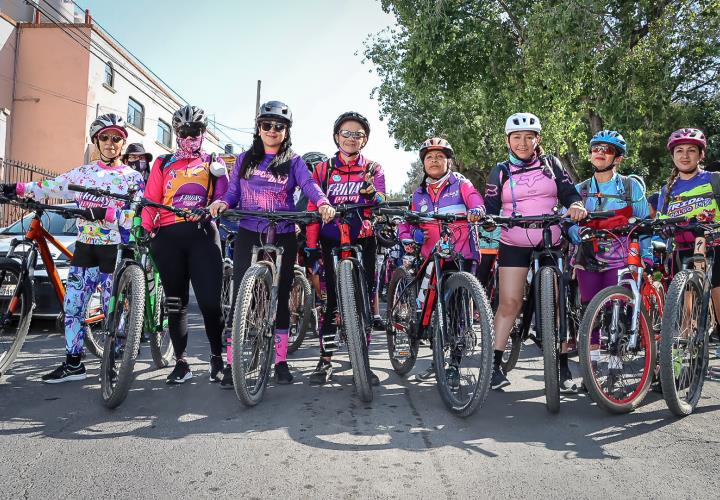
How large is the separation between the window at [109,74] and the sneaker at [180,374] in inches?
878

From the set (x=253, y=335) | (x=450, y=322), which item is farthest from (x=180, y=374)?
(x=450, y=322)

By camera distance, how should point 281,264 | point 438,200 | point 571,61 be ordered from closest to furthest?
1. point 281,264
2. point 438,200
3. point 571,61

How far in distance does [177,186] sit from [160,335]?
138 cm

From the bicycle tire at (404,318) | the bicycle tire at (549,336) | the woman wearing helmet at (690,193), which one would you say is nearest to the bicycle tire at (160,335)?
the bicycle tire at (404,318)

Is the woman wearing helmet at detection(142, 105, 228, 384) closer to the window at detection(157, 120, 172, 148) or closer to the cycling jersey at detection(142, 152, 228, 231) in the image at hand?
the cycling jersey at detection(142, 152, 228, 231)

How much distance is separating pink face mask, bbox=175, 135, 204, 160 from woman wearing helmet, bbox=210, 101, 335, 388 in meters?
0.35

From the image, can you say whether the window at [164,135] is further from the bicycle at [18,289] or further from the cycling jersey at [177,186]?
the cycling jersey at [177,186]

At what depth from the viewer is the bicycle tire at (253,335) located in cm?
362

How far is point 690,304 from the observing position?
3.95 meters

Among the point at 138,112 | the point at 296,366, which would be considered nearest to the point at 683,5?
the point at 296,366

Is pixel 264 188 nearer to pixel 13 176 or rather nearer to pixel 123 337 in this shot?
pixel 123 337

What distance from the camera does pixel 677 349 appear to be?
152 inches

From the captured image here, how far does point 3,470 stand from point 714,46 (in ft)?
47.6

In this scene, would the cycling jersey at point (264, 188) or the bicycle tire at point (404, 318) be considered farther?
the bicycle tire at point (404, 318)
